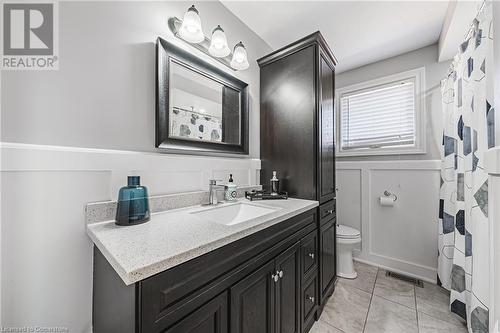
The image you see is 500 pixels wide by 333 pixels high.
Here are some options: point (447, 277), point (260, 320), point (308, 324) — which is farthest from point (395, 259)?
point (260, 320)

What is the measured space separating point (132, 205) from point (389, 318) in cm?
194

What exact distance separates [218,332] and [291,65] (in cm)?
176

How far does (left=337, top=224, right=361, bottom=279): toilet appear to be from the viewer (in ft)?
6.22

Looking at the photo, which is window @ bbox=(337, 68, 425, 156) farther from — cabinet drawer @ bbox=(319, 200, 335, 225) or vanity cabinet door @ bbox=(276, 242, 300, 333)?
vanity cabinet door @ bbox=(276, 242, 300, 333)

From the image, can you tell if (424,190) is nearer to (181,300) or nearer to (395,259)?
(395,259)

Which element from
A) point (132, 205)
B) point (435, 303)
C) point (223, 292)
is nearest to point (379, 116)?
point (435, 303)

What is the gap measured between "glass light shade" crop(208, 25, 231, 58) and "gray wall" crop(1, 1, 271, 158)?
0.82 feet

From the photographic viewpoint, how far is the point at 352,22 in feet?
5.49

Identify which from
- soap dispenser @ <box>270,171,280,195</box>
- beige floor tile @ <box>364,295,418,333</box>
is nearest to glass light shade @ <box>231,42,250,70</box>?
soap dispenser @ <box>270,171,280,195</box>

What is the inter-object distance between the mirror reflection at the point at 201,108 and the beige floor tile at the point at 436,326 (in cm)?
191

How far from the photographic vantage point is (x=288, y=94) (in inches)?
63.7

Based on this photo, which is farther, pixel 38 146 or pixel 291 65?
pixel 291 65

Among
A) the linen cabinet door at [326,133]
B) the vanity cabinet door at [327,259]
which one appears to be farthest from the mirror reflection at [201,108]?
the vanity cabinet door at [327,259]

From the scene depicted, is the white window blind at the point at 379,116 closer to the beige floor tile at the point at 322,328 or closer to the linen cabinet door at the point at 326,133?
the linen cabinet door at the point at 326,133
